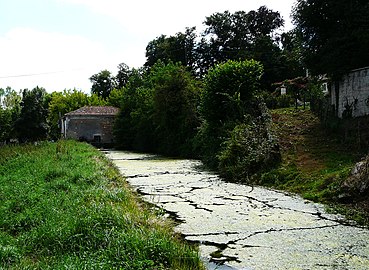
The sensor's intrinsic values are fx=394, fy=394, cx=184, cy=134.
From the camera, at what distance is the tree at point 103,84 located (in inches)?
2574

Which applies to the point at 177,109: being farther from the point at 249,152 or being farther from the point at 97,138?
the point at 97,138

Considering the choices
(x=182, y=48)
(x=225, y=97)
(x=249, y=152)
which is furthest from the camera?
(x=182, y=48)

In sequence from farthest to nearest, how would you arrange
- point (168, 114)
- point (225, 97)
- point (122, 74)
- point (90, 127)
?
point (122, 74), point (90, 127), point (168, 114), point (225, 97)

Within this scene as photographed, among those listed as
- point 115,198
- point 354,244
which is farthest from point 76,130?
point 354,244

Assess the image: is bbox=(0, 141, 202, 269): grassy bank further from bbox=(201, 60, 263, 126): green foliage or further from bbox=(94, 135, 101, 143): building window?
bbox=(94, 135, 101, 143): building window

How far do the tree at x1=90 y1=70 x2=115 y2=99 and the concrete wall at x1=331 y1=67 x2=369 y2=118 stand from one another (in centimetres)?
5510

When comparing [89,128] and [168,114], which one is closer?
[168,114]

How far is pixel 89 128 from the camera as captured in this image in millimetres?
40812

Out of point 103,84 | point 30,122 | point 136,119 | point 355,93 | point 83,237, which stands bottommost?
point 83,237

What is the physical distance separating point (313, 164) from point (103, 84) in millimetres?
59633

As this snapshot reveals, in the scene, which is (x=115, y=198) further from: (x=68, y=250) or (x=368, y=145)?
(x=368, y=145)

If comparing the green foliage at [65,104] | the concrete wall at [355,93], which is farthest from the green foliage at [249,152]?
the green foliage at [65,104]

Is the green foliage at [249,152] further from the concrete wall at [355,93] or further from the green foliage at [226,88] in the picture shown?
the concrete wall at [355,93]

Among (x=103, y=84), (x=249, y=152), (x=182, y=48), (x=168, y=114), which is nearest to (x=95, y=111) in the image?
(x=182, y=48)
